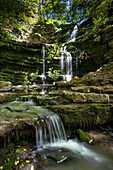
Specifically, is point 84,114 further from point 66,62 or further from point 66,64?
point 66,62

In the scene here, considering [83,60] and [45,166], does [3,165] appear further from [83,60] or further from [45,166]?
[83,60]

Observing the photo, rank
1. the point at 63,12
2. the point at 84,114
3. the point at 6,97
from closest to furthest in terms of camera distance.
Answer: the point at 84,114
the point at 6,97
the point at 63,12

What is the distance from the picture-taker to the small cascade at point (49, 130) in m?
2.52

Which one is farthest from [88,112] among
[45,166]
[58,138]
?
[45,166]

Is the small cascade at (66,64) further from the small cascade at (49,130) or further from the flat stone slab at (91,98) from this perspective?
the small cascade at (49,130)

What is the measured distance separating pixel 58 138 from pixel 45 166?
945mm

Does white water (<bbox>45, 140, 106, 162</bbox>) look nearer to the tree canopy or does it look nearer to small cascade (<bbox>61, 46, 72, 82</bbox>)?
small cascade (<bbox>61, 46, 72, 82</bbox>)

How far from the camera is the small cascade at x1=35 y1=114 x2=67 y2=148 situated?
252 centimetres

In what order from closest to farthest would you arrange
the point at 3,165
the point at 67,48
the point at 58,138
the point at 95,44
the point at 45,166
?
the point at 3,165 < the point at 45,166 < the point at 58,138 < the point at 95,44 < the point at 67,48

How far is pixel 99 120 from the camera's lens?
3.24 metres

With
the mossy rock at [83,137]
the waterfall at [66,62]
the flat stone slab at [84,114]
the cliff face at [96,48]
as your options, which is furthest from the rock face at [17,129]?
the waterfall at [66,62]

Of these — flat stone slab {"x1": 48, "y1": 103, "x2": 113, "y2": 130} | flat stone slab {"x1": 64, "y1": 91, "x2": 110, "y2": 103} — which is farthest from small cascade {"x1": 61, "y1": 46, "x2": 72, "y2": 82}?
flat stone slab {"x1": 48, "y1": 103, "x2": 113, "y2": 130}

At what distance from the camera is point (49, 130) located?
2699mm

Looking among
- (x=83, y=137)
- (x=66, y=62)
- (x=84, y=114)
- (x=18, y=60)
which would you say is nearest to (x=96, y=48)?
(x=66, y=62)
